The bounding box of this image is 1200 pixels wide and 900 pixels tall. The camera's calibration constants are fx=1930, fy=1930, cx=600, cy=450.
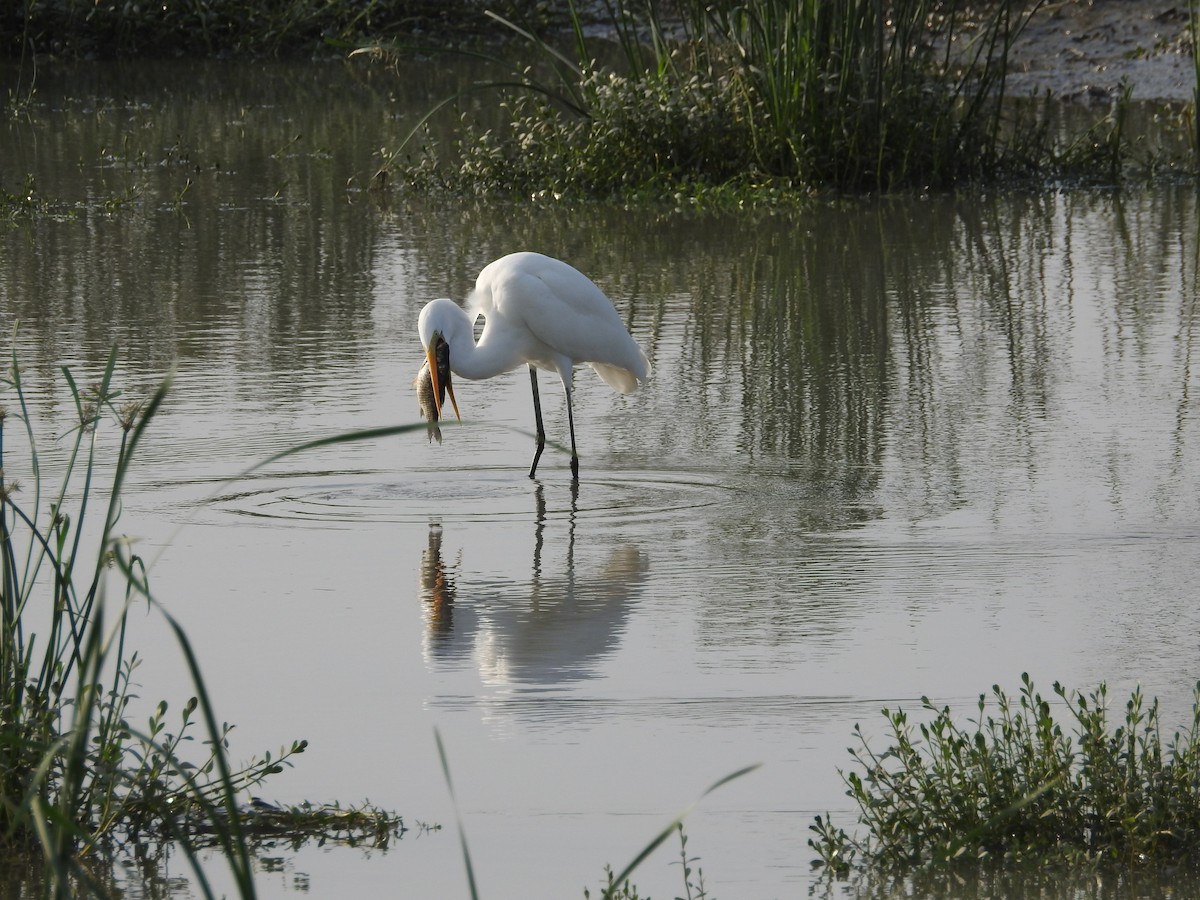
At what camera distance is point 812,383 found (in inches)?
307

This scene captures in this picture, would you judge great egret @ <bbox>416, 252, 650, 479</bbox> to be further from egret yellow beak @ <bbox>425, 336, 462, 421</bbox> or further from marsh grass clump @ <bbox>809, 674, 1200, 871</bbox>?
marsh grass clump @ <bbox>809, 674, 1200, 871</bbox>

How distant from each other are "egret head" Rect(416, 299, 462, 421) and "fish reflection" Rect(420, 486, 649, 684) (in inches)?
43.4

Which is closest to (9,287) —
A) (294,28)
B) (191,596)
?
(191,596)

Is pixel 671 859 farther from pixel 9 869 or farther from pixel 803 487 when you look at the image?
pixel 803 487

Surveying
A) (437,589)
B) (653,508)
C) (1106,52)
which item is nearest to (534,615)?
(437,589)

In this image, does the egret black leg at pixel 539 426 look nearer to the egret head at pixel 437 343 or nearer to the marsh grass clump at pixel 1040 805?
the egret head at pixel 437 343

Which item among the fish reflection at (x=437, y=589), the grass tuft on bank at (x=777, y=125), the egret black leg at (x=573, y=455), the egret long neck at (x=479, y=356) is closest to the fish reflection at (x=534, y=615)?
the fish reflection at (x=437, y=589)

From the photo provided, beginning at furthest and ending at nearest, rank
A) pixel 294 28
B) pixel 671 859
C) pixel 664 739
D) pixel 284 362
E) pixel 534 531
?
pixel 294 28
pixel 284 362
pixel 534 531
pixel 664 739
pixel 671 859

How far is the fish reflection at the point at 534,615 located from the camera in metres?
4.58

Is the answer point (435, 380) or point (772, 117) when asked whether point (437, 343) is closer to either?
point (435, 380)

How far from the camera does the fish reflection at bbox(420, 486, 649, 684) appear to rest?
4582 mm

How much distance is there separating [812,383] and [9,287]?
4657 millimetres

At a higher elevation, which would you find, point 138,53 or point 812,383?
point 138,53

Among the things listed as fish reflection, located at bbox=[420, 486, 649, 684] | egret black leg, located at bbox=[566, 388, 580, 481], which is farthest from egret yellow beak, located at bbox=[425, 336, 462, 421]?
fish reflection, located at bbox=[420, 486, 649, 684]
